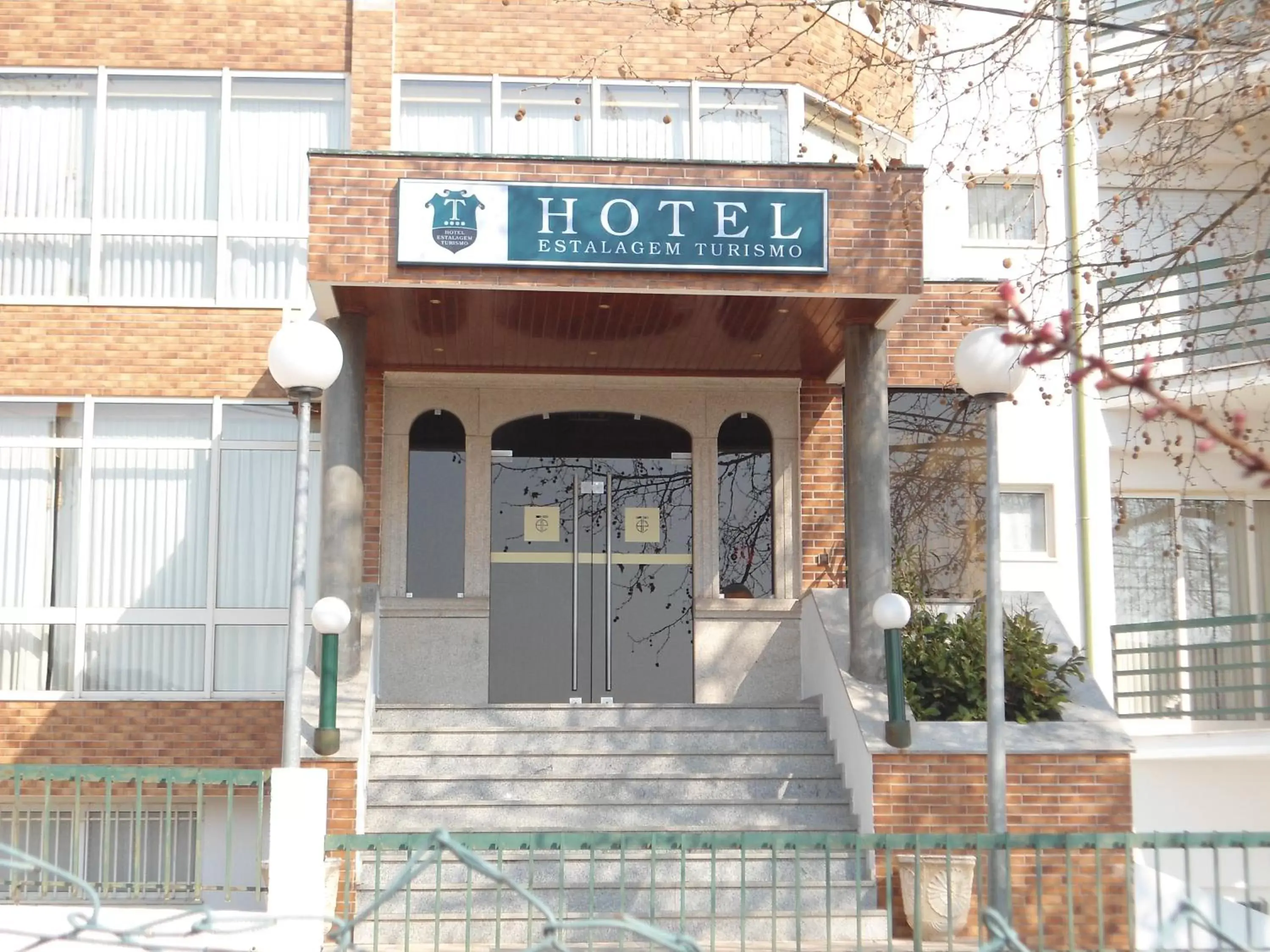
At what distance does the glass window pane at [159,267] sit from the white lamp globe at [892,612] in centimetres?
703

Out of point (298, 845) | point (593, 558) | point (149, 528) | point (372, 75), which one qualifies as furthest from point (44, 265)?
point (298, 845)

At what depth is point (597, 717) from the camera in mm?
12172

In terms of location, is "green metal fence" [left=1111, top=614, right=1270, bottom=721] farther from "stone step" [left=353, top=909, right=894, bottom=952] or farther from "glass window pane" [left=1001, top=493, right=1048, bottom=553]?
"stone step" [left=353, top=909, right=894, bottom=952]

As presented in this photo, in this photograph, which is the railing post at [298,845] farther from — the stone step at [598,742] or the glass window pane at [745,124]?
the glass window pane at [745,124]

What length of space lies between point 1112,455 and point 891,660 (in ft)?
21.0

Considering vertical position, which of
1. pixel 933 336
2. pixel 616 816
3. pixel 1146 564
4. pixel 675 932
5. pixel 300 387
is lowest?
pixel 675 932

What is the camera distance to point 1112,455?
15.8 metres

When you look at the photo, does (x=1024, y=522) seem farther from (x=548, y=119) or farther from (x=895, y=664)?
(x=548, y=119)

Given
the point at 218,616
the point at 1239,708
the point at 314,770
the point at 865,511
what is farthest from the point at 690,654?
the point at 314,770

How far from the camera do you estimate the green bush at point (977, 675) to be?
11117 mm

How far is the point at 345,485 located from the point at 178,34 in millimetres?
5420

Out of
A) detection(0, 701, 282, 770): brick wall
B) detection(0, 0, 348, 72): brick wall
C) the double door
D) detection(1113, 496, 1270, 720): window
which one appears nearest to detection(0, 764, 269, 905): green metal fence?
detection(0, 701, 282, 770): brick wall

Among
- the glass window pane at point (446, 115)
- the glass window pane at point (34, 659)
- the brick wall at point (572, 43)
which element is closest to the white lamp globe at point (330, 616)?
the glass window pane at point (34, 659)

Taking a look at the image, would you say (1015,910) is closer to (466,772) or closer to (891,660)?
(891,660)
